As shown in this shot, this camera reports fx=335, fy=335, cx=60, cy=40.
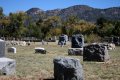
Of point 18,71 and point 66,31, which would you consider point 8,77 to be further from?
point 66,31

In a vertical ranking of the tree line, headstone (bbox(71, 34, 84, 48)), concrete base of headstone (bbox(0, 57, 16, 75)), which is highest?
the tree line

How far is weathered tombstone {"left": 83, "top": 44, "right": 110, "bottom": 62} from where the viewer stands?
18.8 meters

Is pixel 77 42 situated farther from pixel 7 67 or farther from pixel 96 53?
pixel 7 67


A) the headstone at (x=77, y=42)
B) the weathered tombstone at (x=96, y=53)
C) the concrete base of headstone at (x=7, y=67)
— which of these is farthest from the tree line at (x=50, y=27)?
the concrete base of headstone at (x=7, y=67)

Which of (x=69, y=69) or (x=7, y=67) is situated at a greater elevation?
(x=69, y=69)

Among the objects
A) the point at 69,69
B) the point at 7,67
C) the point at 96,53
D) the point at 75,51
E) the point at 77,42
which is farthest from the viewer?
the point at 77,42

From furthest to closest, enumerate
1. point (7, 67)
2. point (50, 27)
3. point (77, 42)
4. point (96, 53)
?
point (50, 27) → point (77, 42) → point (96, 53) → point (7, 67)

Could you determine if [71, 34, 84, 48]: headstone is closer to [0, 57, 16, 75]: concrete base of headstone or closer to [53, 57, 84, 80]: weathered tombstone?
[0, 57, 16, 75]: concrete base of headstone

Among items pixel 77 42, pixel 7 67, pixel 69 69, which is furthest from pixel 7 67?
pixel 77 42

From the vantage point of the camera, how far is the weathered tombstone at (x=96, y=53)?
18.8 m

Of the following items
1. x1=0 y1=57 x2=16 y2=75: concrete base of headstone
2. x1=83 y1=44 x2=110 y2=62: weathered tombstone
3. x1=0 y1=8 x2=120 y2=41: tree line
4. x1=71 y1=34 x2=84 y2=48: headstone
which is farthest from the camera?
x1=0 y1=8 x2=120 y2=41: tree line

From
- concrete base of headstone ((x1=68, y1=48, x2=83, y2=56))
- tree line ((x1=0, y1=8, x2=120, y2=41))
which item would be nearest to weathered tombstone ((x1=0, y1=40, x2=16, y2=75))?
concrete base of headstone ((x1=68, y1=48, x2=83, y2=56))

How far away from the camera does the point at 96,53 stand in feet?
62.5

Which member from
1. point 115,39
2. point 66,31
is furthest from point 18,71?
point 66,31
